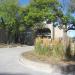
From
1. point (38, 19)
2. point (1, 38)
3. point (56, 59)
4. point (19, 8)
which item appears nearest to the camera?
point (56, 59)

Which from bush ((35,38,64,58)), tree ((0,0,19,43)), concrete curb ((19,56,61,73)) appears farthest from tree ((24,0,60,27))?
concrete curb ((19,56,61,73))

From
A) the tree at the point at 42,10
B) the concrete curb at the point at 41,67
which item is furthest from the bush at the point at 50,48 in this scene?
the tree at the point at 42,10

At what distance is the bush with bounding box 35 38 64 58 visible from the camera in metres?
19.5

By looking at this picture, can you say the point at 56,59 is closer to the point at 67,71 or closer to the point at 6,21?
the point at 67,71

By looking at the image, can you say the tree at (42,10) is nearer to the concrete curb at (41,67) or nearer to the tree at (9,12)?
the tree at (9,12)

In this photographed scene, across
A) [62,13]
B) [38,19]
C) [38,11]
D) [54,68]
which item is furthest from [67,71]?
[38,19]

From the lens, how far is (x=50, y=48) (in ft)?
69.1

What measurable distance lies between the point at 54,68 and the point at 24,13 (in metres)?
31.1

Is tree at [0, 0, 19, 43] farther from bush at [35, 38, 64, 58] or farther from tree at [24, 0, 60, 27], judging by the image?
bush at [35, 38, 64, 58]

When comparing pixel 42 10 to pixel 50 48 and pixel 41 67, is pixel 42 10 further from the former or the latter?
pixel 41 67

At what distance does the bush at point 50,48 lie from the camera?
1946cm

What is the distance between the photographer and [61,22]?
36844mm

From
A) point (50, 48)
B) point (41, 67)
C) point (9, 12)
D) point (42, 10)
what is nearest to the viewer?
point (41, 67)

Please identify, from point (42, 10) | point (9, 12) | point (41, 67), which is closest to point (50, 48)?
point (41, 67)
